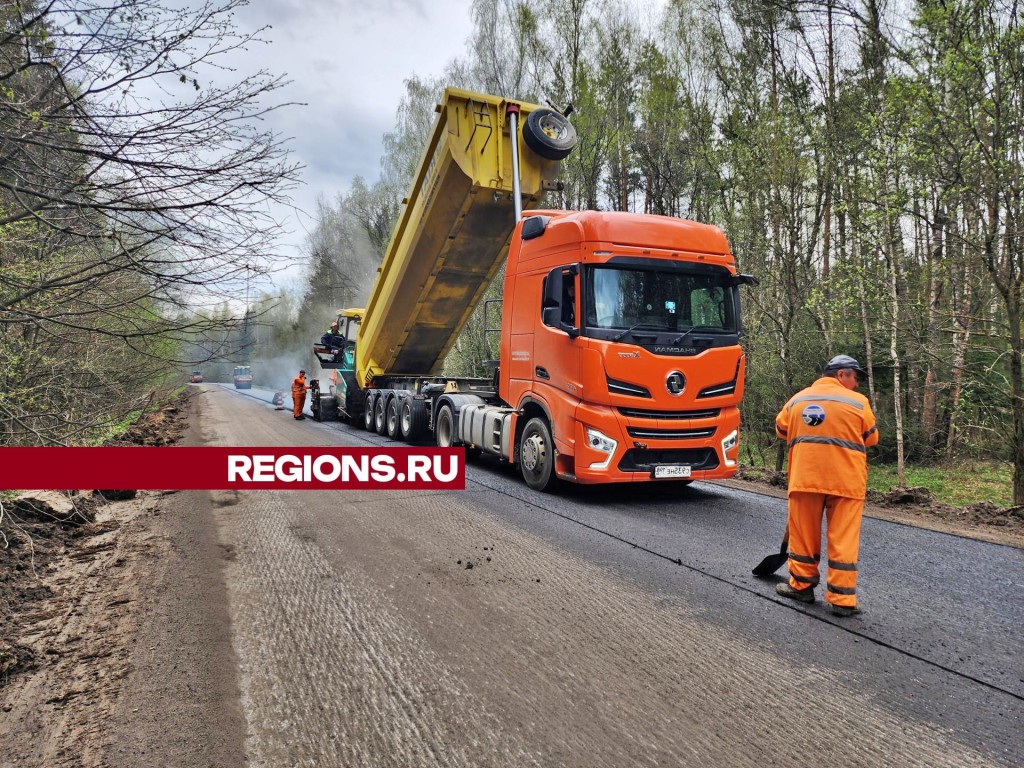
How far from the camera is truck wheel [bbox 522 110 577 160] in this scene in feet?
28.5

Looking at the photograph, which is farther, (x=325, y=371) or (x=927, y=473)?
(x=325, y=371)

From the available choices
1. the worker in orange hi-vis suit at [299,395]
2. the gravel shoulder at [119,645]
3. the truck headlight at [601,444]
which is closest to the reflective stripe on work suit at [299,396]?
the worker in orange hi-vis suit at [299,395]

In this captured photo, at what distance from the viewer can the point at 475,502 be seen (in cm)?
683

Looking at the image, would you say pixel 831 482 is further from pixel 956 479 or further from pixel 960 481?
pixel 956 479

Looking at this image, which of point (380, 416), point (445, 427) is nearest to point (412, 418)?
point (445, 427)

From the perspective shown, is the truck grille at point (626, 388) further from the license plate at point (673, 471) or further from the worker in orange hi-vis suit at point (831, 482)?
the worker in orange hi-vis suit at point (831, 482)

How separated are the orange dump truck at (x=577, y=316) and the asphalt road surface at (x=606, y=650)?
4.34 ft

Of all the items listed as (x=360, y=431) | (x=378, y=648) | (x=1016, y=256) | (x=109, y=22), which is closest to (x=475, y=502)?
(x=378, y=648)

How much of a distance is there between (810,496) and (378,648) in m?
2.65

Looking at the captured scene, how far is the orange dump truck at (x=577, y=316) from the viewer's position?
6.68 m

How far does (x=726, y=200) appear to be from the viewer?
14508mm

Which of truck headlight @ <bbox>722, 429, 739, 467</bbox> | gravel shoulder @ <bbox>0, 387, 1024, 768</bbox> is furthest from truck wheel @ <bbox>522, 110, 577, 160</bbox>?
gravel shoulder @ <bbox>0, 387, 1024, 768</bbox>

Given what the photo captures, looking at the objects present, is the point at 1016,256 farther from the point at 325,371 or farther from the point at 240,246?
the point at 325,371

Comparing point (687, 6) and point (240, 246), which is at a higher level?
point (687, 6)
